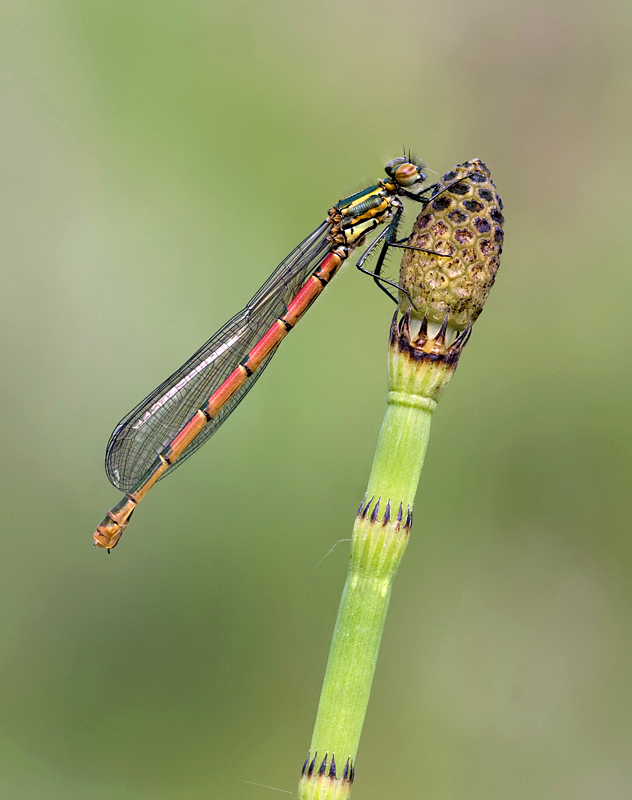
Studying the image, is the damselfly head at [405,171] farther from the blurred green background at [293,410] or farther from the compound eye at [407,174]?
the blurred green background at [293,410]

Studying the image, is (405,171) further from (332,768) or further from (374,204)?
(332,768)

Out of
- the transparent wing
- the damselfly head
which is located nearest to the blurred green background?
the transparent wing

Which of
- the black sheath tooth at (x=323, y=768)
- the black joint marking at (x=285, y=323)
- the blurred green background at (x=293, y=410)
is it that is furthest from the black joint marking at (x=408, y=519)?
the blurred green background at (x=293, y=410)

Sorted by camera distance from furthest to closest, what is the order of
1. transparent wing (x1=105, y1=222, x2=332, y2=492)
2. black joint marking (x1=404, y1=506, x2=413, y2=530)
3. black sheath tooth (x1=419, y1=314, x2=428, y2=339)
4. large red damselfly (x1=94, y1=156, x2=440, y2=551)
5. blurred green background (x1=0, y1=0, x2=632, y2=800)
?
blurred green background (x1=0, y1=0, x2=632, y2=800), transparent wing (x1=105, y1=222, x2=332, y2=492), large red damselfly (x1=94, y1=156, x2=440, y2=551), black sheath tooth (x1=419, y1=314, x2=428, y2=339), black joint marking (x1=404, y1=506, x2=413, y2=530)

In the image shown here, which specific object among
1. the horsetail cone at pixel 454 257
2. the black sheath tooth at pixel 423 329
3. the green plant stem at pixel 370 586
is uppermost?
the horsetail cone at pixel 454 257

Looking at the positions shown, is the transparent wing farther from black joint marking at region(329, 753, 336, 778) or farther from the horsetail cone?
black joint marking at region(329, 753, 336, 778)

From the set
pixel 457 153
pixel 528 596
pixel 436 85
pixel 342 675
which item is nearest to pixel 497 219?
pixel 342 675
